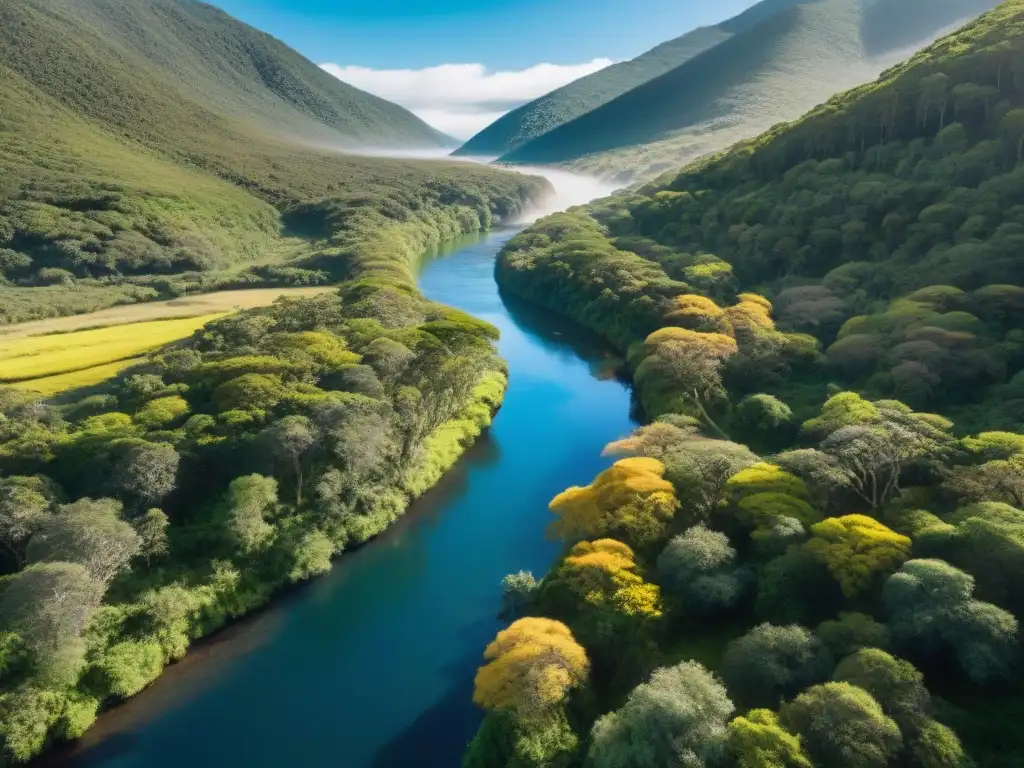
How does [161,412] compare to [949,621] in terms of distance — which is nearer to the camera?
[949,621]

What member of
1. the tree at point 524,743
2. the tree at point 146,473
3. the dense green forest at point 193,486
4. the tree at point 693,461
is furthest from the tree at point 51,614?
the tree at point 693,461

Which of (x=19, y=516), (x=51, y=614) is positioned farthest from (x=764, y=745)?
(x=19, y=516)

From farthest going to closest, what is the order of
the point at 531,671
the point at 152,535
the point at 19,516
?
the point at 152,535 < the point at 19,516 < the point at 531,671

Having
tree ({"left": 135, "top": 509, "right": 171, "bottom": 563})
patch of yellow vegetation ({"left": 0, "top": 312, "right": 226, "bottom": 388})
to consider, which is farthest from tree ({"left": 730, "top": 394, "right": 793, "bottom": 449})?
patch of yellow vegetation ({"left": 0, "top": 312, "right": 226, "bottom": 388})

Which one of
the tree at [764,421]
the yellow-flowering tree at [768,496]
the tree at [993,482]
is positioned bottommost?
the tree at [764,421]

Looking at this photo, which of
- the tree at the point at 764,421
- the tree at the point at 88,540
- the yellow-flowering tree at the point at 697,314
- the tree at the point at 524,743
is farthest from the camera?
the yellow-flowering tree at the point at 697,314

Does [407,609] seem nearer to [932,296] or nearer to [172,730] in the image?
[172,730]

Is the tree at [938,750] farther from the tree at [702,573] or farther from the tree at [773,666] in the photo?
the tree at [702,573]

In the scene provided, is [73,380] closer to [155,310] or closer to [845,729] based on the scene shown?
[155,310]
